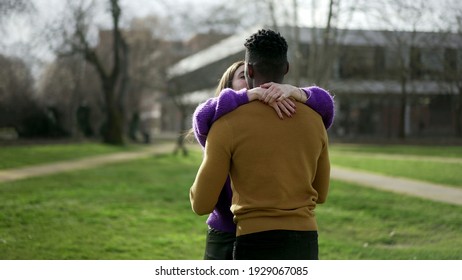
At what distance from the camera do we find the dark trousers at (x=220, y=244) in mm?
2625

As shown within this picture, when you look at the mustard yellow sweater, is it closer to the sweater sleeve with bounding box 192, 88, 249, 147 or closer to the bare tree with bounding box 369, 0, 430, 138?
the sweater sleeve with bounding box 192, 88, 249, 147

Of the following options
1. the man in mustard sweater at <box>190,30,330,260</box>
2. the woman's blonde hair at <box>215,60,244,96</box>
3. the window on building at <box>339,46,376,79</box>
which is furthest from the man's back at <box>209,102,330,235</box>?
the window on building at <box>339,46,376,79</box>

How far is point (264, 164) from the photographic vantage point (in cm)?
218

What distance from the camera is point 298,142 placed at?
220 cm

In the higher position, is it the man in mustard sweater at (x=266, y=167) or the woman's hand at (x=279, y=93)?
the woman's hand at (x=279, y=93)

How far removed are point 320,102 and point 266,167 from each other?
0.37 meters

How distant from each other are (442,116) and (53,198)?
47.0 feet

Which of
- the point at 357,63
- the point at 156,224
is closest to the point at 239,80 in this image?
the point at 156,224

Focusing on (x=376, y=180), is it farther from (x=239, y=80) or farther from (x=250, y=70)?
(x=250, y=70)

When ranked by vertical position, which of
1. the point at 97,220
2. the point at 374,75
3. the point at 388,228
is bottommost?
the point at 388,228

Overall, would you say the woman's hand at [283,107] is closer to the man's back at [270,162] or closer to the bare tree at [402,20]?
the man's back at [270,162]

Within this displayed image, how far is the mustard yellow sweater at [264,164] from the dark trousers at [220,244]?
37cm

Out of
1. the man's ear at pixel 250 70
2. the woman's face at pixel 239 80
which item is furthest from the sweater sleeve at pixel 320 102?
the woman's face at pixel 239 80

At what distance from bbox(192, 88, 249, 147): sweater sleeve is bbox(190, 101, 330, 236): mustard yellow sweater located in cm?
3
